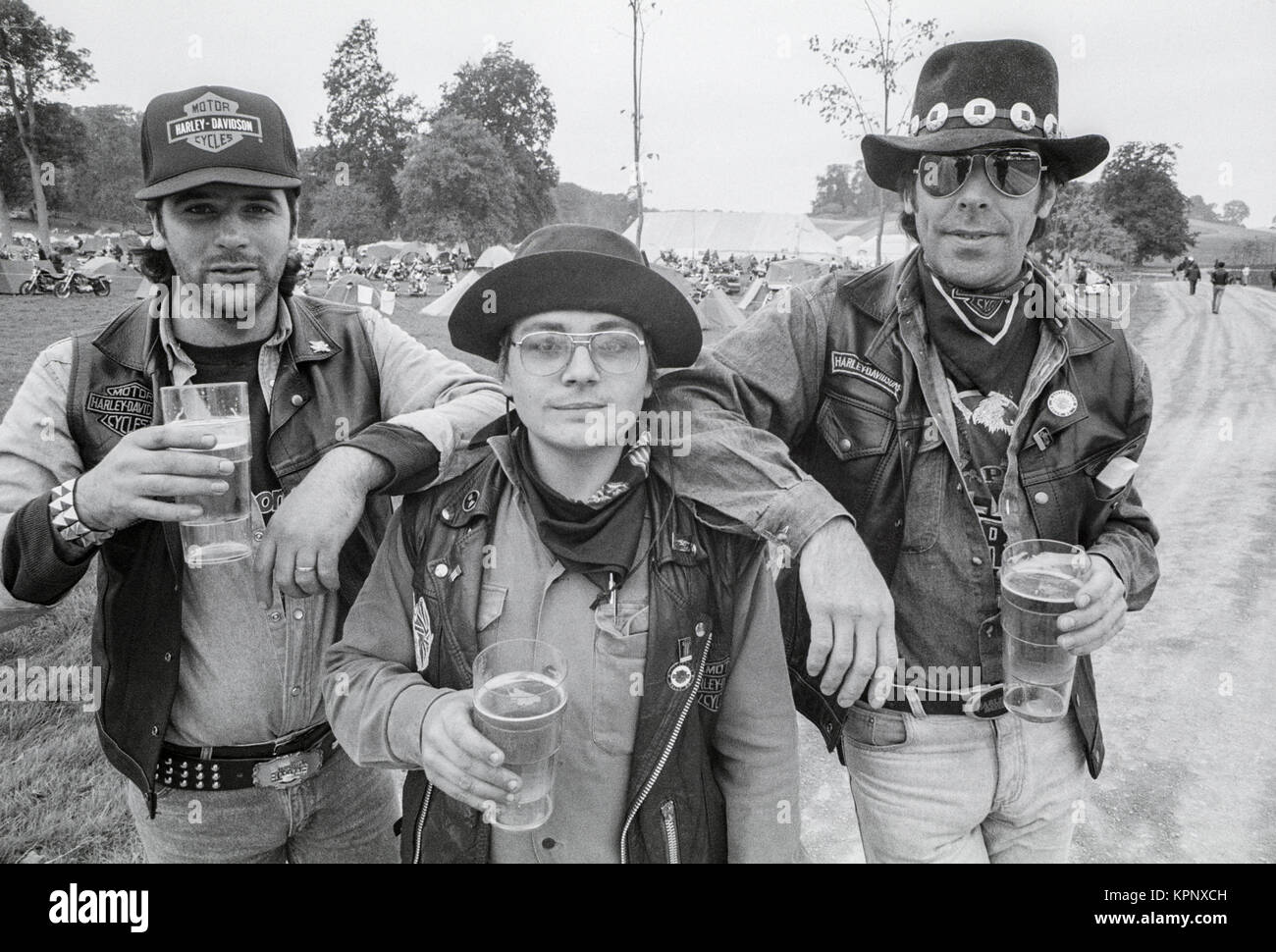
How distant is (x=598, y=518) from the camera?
1.84 m

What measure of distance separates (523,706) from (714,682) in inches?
20.2

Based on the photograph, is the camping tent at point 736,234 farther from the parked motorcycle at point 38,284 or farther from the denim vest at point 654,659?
the denim vest at point 654,659

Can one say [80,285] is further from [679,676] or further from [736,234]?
[736,234]

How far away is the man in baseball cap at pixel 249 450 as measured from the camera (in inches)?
77.5

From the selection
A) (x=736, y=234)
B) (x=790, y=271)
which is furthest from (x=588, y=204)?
(x=790, y=271)

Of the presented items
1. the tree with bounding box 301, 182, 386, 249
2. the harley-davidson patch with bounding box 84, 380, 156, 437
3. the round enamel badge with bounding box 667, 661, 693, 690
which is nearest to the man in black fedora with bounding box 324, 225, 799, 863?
the round enamel badge with bounding box 667, 661, 693, 690

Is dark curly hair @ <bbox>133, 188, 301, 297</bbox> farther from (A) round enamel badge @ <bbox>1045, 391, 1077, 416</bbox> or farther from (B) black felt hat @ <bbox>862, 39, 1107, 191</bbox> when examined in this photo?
(A) round enamel badge @ <bbox>1045, 391, 1077, 416</bbox>

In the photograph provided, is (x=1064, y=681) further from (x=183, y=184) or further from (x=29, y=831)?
(x=29, y=831)

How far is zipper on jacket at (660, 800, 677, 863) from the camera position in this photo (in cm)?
182

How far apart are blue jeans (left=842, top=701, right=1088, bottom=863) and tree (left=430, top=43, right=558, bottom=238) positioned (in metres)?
44.6

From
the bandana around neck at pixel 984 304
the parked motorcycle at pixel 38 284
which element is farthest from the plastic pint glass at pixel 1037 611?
the parked motorcycle at pixel 38 284
